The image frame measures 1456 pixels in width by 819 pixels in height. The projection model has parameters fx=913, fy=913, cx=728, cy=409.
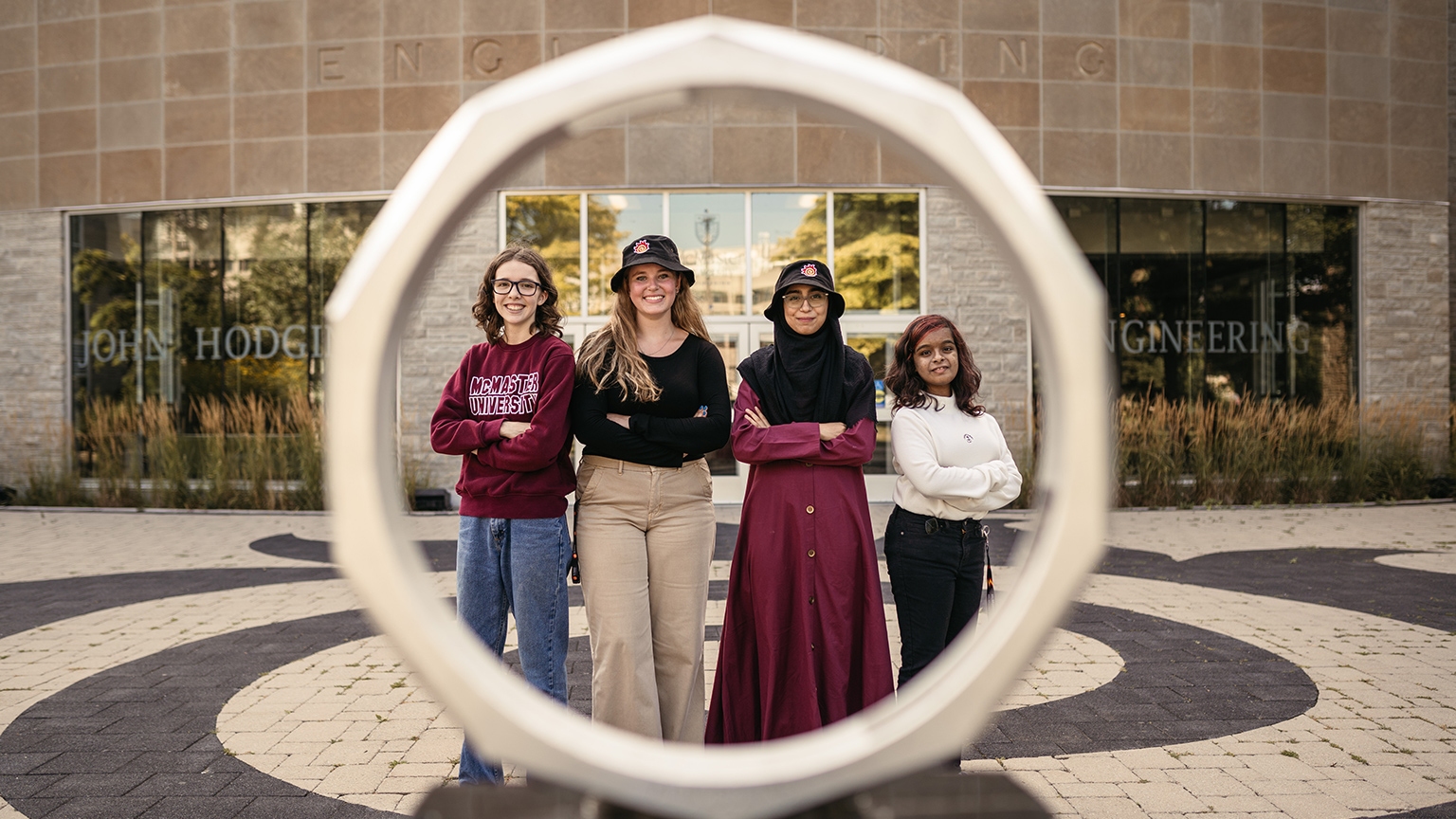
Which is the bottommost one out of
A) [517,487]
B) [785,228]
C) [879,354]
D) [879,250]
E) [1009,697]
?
[1009,697]

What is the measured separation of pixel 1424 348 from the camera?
13.4 m

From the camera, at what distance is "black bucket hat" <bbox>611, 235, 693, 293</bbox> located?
10.00ft

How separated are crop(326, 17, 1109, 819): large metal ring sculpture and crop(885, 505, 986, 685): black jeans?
7.24 ft

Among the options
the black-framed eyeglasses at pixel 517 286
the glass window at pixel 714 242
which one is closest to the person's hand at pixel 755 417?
the black-framed eyeglasses at pixel 517 286

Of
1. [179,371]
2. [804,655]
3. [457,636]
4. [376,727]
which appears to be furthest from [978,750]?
[179,371]

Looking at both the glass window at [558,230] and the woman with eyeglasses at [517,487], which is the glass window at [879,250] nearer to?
the glass window at [558,230]

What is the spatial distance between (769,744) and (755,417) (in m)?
2.25

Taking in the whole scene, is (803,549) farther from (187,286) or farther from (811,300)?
(187,286)

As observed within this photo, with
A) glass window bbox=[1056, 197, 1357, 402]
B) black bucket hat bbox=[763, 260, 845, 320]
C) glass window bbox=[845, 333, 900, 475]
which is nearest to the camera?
black bucket hat bbox=[763, 260, 845, 320]

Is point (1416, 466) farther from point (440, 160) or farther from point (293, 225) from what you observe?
point (293, 225)

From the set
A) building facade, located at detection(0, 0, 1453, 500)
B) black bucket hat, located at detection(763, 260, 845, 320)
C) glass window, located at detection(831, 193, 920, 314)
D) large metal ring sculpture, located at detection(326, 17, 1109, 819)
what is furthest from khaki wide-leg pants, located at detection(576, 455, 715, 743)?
glass window, located at detection(831, 193, 920, 314)

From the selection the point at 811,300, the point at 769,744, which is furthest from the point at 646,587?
the point at 769,744

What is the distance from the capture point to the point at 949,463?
3242mm

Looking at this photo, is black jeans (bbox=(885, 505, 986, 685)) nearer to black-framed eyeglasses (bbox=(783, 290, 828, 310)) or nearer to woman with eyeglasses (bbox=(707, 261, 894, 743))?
woman with eyeglasses (bbox=(707, 261, 894, 743))
